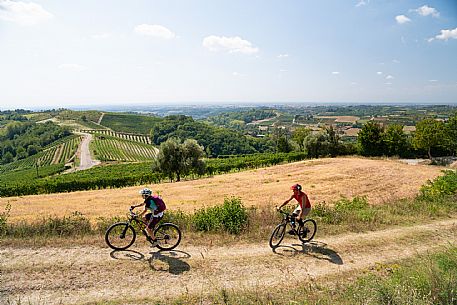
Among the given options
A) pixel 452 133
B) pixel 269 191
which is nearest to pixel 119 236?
pixel 269 191

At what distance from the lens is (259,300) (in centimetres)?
597

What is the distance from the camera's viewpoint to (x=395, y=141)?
1997 inches

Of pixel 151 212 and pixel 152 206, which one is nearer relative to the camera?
pixel 152 206

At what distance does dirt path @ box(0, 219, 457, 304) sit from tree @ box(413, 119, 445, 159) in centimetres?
4425

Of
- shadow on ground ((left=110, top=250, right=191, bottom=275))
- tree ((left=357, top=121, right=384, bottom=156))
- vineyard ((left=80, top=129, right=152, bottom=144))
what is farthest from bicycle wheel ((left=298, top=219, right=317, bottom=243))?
vineyard ((left=80, top=129, right=152, bottom=144))

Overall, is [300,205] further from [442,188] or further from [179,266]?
[442,188]

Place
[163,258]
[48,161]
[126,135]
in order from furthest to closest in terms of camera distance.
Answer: [126,135]
[48,161]
[163,258]

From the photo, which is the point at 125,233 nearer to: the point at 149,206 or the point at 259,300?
the point at 149,206

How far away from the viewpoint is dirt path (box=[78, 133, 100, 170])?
305 feet

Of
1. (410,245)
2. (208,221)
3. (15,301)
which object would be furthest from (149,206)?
(410,245)

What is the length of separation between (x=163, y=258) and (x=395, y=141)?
5413 cm

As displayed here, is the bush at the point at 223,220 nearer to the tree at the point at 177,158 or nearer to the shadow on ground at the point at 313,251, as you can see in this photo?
the shadow on ground at the point at 313,251

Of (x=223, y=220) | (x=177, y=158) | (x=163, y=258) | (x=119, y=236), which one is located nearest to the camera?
(x=163, y=258)

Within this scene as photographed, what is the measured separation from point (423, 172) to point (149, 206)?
32759 millimetres
